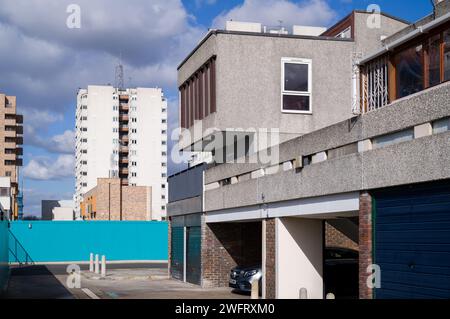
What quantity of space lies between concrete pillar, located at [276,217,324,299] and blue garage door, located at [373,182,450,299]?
5.04 m

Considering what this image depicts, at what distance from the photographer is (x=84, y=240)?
50.5 meters

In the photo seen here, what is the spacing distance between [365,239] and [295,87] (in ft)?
33.7

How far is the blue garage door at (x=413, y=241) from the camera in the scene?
440 inches

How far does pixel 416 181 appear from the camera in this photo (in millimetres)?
11719

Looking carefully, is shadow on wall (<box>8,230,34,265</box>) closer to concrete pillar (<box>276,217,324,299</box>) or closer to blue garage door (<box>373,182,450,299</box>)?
concrete pillar (<box>276,217,324,299</box>)

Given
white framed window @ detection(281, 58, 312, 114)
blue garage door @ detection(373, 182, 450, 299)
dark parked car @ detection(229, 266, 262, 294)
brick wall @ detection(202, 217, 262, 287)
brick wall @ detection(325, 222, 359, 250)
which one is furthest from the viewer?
brick wall @ detection(202, 217, 262, 287)

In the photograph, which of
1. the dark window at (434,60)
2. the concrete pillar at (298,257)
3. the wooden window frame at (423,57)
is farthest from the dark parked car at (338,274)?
the dark window at (434,60)

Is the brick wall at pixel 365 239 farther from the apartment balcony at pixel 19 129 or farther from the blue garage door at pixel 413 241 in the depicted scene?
the apartment balcony at pixel 19 129

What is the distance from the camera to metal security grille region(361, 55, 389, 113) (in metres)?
13.5

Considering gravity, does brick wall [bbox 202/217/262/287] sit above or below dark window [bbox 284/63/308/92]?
below

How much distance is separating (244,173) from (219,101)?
8.20ft

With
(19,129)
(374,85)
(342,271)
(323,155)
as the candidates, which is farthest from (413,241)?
(19,129)

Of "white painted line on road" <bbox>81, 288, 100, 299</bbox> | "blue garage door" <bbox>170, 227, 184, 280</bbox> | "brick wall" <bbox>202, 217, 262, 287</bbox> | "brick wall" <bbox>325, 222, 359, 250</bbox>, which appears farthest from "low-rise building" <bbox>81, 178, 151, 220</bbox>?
"brick wall" <bbox>325, 222, 359, 250</bbox>
